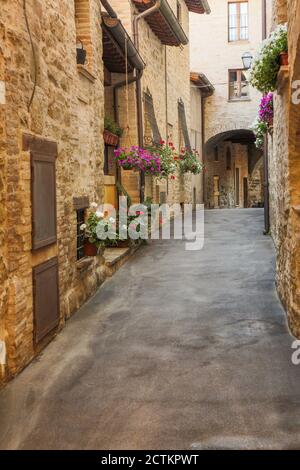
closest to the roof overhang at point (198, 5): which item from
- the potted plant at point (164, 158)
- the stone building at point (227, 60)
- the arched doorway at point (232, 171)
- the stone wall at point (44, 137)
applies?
the stone building at point (227, 60)

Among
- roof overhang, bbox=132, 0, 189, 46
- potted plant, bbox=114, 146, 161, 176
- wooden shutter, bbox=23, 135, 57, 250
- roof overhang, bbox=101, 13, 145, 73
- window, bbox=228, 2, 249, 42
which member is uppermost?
window, bbox=228, 2, 249, 42

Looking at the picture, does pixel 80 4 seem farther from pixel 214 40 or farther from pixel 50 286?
pixel 214 40

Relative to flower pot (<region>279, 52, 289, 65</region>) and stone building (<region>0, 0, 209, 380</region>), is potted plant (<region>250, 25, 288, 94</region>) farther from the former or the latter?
stone building (<region>0, 0, 209, 380</region>)

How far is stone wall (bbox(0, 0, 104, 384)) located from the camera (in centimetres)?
455

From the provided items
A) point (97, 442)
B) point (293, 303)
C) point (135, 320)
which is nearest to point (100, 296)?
point (135, 320)

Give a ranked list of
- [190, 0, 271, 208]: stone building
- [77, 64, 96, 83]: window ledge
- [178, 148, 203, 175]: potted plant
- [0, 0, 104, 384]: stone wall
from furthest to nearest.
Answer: [190, 0, 271, 208]: stone building
[178, 148, 203, 175]: potted plant
[77, 64, 96, 83]: window ledge
[0, 0, 104, 384]: stone wall

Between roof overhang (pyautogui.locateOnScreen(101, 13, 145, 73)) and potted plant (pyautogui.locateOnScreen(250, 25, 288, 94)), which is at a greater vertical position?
roof overhang (pyautogui.locateOnScreen(101, 13, 145, 73))

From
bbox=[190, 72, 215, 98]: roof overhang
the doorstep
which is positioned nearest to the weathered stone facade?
bbox=[190, 72, 215, 98]: roof overhang

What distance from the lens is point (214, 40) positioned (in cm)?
2253

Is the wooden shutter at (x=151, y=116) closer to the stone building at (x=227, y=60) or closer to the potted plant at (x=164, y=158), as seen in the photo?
the potted plant at (x=164, y=158)

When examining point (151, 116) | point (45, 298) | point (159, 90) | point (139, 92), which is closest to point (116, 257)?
point (45, 298)

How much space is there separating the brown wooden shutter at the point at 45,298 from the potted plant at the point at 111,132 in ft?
15.2

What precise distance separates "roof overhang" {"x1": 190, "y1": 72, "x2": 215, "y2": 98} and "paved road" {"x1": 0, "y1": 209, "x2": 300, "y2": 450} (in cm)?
1338
